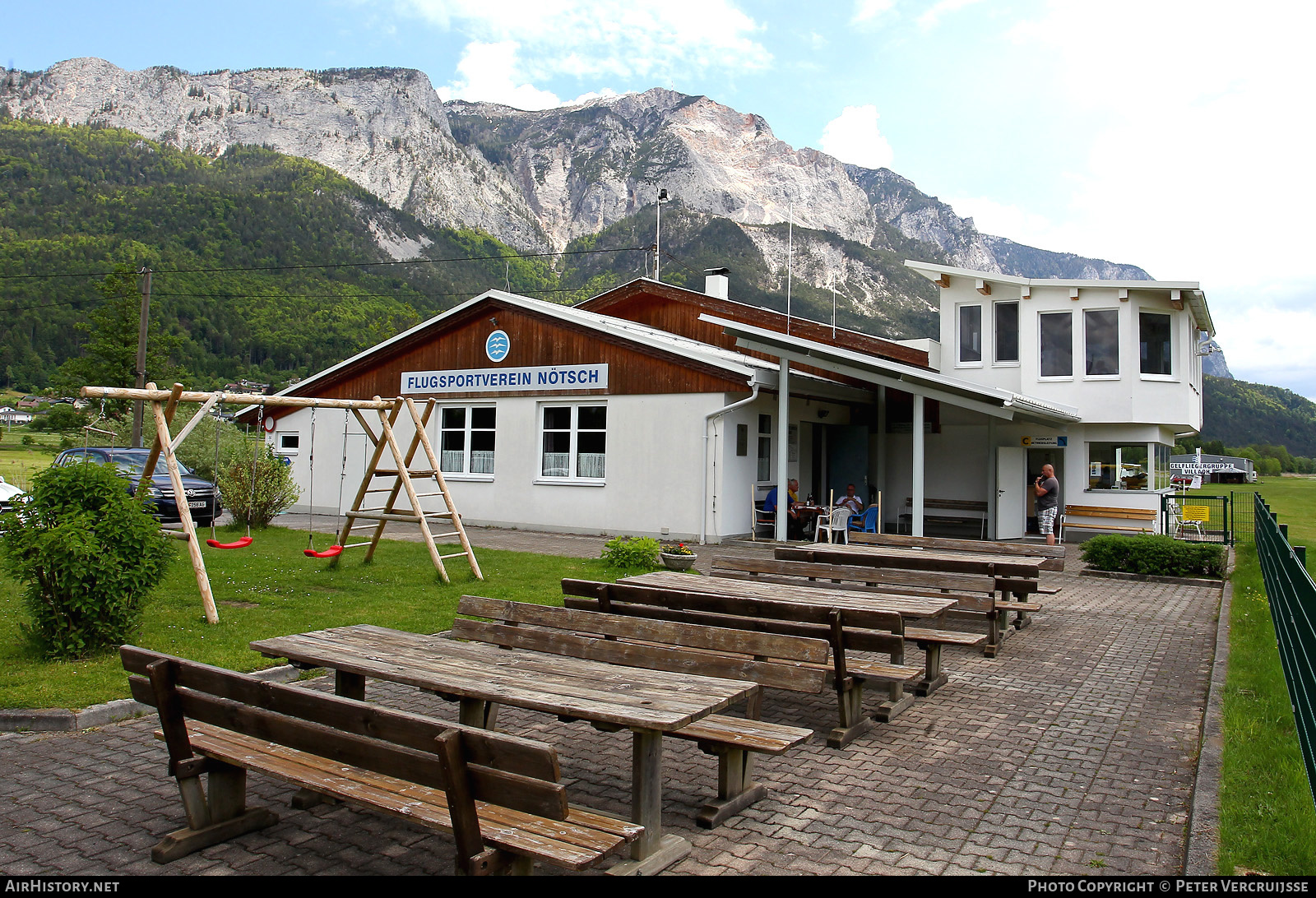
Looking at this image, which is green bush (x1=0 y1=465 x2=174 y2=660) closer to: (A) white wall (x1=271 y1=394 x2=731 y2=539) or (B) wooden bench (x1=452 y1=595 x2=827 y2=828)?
(B) wooden bench (x1=452 y1=595 x2=827 y2=828)

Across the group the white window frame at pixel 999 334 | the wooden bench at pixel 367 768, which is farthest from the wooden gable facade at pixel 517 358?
the wooden bench at pixel 367 768

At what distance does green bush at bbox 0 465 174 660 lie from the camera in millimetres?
6824

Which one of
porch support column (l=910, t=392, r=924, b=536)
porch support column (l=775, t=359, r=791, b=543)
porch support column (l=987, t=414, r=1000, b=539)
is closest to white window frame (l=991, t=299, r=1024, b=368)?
porch support column (l=987, t=414, r=1000, b=539)

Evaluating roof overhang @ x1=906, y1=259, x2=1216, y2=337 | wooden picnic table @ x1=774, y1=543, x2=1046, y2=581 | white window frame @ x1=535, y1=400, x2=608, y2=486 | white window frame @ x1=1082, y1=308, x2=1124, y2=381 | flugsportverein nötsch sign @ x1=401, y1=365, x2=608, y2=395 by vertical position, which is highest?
roof overhang @ x1=906, y1=259, x2=1216, y2=337

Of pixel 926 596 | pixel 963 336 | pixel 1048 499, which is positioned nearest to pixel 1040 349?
pixel 963 336

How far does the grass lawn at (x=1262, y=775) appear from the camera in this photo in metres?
3.81

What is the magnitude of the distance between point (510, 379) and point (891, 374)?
8.52 metres

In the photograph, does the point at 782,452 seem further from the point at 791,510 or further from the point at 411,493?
the point at 411,493

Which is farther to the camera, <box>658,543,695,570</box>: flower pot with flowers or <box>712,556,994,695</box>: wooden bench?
<box>658,543,695,570</box>: flower pot with flowers

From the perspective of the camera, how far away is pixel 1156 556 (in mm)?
13984

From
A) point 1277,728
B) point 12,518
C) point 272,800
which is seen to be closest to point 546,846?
point 272,800

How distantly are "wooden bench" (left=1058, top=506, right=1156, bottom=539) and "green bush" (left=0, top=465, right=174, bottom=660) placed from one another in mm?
16533

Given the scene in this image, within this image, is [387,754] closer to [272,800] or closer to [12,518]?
[272,800]
